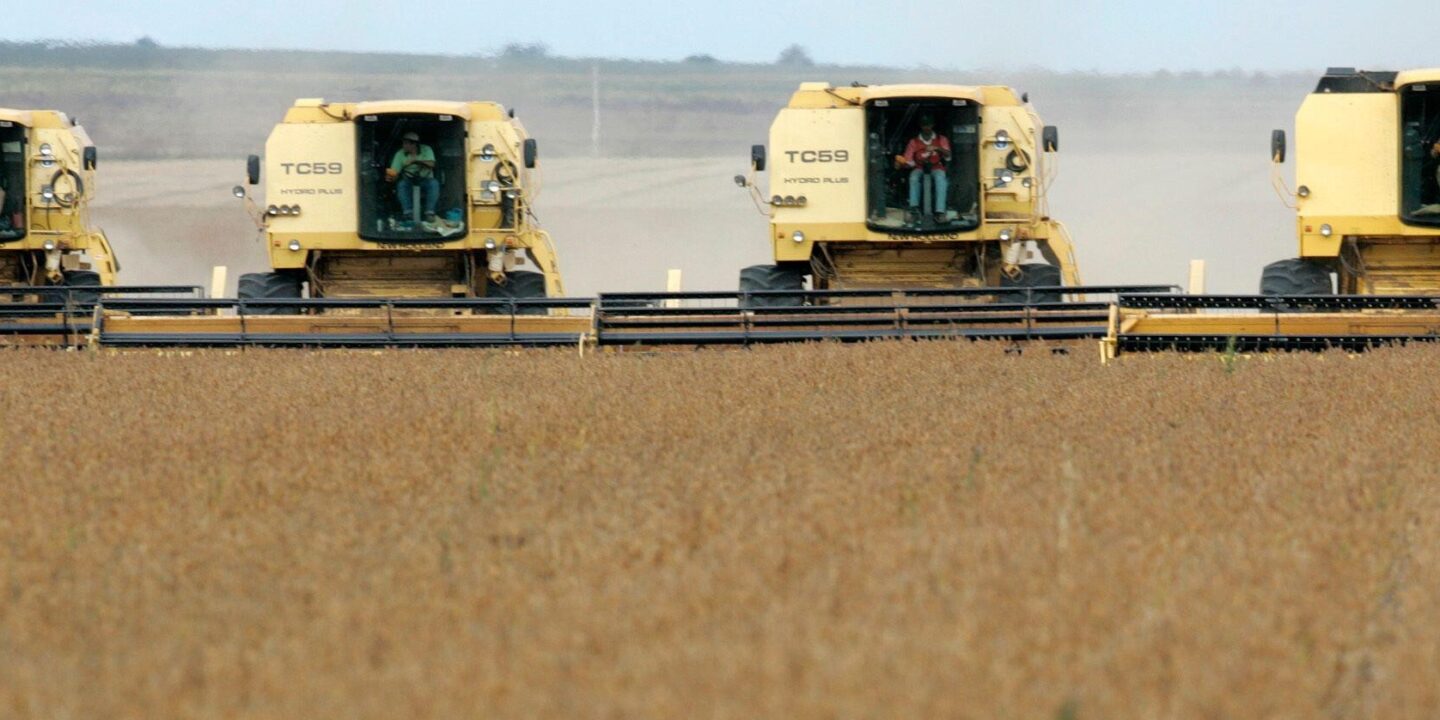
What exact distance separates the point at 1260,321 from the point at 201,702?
1018cm

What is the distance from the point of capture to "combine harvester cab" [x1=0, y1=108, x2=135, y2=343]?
19.1 metres

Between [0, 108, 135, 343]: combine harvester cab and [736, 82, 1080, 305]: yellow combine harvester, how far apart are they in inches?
243

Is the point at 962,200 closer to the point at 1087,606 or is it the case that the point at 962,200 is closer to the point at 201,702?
the point at 1087,606

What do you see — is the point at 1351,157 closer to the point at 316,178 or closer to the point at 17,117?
the point at 316,178

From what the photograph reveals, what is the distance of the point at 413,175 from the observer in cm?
1770

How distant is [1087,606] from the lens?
17.3ft

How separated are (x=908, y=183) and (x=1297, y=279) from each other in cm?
309

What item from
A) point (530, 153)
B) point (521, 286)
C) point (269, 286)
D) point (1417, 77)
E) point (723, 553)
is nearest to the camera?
point (723, 553)

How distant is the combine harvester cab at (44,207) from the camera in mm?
19141

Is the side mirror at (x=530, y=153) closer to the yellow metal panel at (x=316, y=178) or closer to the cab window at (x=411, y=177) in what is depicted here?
the cab window at (x=411, y=177)

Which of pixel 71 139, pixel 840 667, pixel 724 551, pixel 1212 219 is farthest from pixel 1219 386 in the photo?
pixel 1212 219

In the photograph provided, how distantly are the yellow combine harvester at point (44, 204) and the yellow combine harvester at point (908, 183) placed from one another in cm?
619

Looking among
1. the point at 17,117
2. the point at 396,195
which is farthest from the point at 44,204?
the point at 396,195

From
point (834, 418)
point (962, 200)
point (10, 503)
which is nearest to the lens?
point (10, 503)
